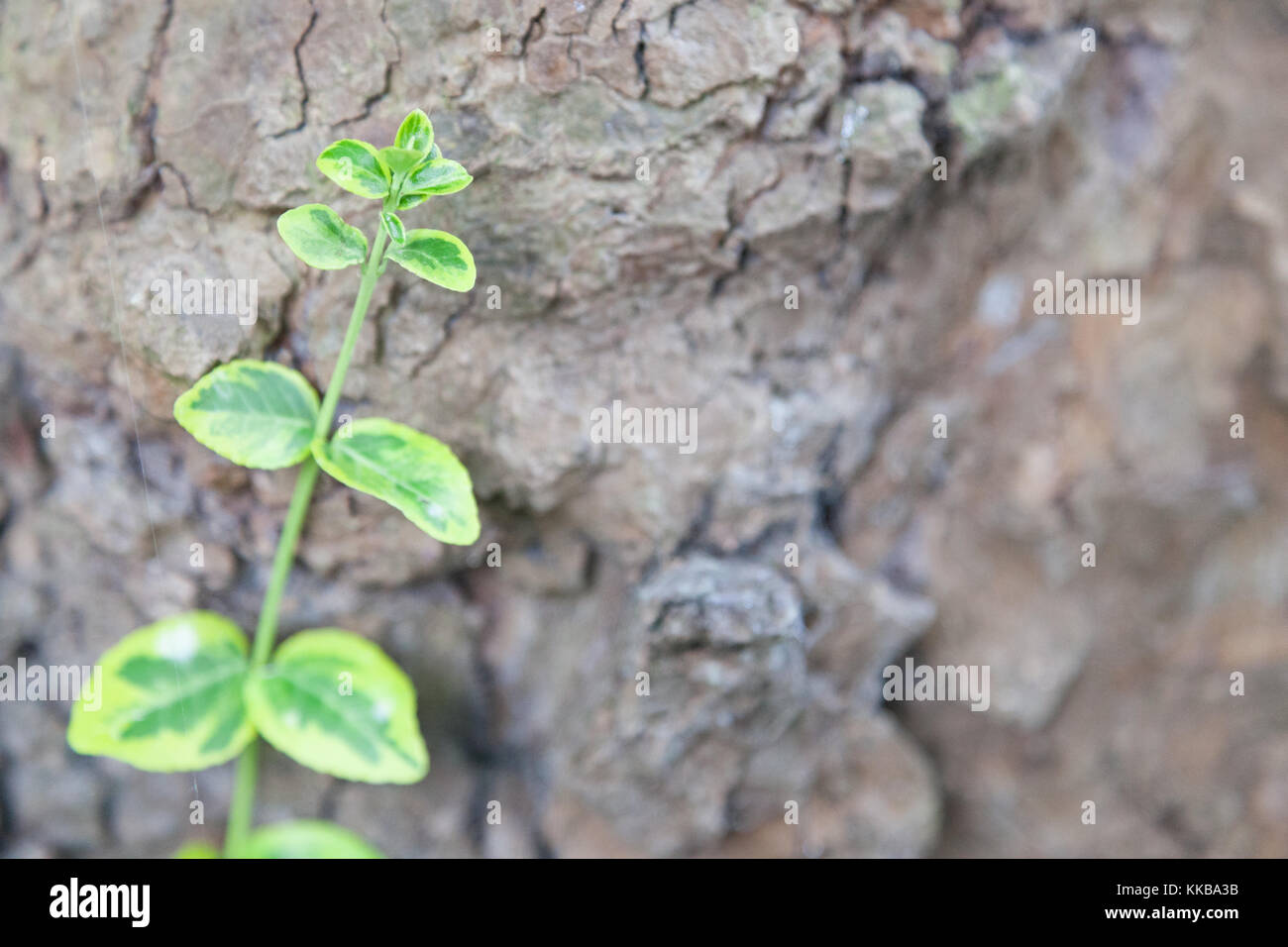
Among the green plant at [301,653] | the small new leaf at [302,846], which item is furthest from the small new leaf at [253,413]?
the small new leaf at [302,846]

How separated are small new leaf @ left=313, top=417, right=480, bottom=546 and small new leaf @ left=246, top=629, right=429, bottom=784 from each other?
204mm

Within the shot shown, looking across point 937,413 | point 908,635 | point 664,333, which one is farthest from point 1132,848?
point 664,333

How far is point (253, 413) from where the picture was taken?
106 cm

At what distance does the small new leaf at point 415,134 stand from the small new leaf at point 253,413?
308mm

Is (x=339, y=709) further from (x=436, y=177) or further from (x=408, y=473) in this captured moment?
(x=436, y=177)

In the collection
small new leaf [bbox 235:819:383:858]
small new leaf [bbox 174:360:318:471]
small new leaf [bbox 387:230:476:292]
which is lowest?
small new leaf [bbox 235:819:383:858]

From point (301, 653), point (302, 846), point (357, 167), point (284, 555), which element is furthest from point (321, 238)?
point (302, 846)

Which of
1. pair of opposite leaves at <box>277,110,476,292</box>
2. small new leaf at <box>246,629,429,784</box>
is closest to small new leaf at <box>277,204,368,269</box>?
→ pair of opposite leaves at <box>277,110,476,292</box>

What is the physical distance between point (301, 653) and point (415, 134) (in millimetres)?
616

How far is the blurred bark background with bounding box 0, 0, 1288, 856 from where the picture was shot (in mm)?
1119

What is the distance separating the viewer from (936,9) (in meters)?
1.21

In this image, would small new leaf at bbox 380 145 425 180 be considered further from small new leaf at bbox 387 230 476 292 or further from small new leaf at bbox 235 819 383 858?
small new leaf at bbox 235 819 383 858

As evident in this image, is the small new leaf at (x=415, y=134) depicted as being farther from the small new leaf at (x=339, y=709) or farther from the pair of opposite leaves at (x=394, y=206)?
the small new leaf at (x=339, y=709)

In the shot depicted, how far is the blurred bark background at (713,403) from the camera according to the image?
3.67 feet
